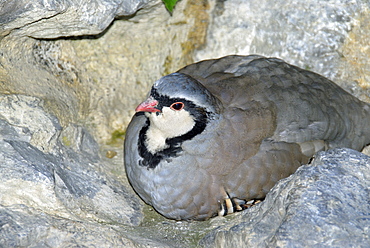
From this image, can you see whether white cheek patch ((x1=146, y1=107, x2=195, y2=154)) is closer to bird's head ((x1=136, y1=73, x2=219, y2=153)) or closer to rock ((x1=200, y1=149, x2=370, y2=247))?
bird's head ((x1=136, y1=73, x2=219, y2=153))

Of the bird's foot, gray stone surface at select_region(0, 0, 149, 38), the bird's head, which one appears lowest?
the bird's foot

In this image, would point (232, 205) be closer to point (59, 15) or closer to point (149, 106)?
point (149, 106)

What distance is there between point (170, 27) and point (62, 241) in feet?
10.9

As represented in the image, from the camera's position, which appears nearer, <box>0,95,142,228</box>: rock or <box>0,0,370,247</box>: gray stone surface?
<box>0,0,370,247</box>: gray stone surface

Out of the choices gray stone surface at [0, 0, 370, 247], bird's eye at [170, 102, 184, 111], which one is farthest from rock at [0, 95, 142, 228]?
bird's eye at [170, 102, 184, 111]

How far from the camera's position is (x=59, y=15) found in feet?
16.5

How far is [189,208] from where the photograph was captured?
4.93 meters

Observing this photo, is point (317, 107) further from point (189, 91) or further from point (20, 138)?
point (20, 138)

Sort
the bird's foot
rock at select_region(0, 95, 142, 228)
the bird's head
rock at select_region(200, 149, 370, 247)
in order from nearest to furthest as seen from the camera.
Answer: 1. rock at select_region(200, 149, 370, 247)
2. rock at select_region(0, 95, 142, 228)
3. the bird's head
4. the bird's foot

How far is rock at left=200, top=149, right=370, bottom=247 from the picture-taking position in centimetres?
Answer: 362

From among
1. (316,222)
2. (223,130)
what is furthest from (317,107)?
(316,222)

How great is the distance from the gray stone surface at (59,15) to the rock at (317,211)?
2.38m

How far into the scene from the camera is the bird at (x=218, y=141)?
4.83 m

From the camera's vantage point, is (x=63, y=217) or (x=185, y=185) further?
(x=185, y=185)
